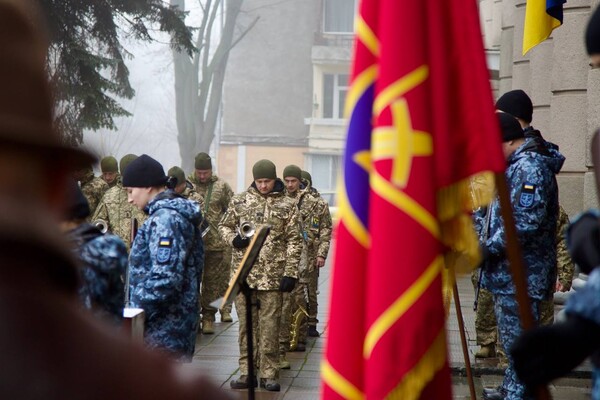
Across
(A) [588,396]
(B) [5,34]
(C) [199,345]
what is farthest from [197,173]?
(B) [5,34]

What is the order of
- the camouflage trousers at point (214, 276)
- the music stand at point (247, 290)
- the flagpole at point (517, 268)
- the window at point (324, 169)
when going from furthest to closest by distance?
the window at point (324, 169) < the camouflage trousers at point (214, 276) < the music stand at point (247, 290) < the flagpole at point (517, 268)

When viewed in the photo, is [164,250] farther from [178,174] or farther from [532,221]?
[178,174]

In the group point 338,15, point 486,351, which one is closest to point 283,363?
point 486,351

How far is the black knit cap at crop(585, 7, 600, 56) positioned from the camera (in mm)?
3340

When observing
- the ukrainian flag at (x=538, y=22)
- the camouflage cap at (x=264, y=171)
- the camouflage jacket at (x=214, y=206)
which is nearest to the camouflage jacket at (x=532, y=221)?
the ukrainian flag at (x=538, y=22)

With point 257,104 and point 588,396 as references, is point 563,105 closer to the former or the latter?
point 588,396

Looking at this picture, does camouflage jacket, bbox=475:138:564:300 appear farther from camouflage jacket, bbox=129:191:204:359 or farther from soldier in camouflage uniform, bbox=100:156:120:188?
soldier in camouflage uniform, bbox=100:156:120:188

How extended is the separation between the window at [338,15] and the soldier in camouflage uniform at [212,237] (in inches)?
1593

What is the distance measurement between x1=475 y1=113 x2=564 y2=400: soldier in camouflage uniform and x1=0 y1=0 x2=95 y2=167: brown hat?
6.28 meters

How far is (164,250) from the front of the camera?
7.04 metres

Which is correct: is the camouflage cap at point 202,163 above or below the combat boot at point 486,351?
above

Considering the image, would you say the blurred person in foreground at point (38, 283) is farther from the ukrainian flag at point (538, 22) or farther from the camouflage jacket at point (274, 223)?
the camouflage jacket at point (274, 223)

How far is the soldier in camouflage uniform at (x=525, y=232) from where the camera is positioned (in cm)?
762

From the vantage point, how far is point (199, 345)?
42.6ft
